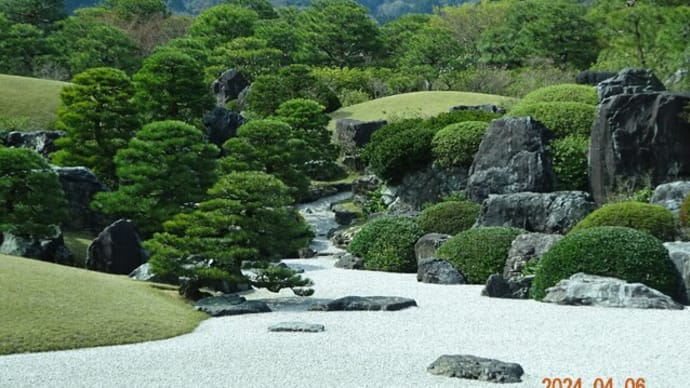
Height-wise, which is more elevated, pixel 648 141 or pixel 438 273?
pixel 648 141

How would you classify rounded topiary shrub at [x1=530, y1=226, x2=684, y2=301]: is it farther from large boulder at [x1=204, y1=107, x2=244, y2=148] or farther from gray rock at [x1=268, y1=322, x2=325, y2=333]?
large boulder at [x1=204, y1=107, x2=244, y2=148]

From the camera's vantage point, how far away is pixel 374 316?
38.1ft

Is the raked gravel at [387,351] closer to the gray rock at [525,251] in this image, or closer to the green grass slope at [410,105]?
the gray rock at [525,251]

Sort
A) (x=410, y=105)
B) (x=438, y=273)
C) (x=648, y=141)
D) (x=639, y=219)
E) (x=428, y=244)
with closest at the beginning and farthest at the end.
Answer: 1. (x=639, y=219)
2. (x=438, y=273)
3. (x=428, y=244)
4. (x=648, y=141)
5. (x=410, y=105)

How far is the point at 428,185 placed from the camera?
24359 millimetres

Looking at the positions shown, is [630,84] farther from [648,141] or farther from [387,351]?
[387,351]

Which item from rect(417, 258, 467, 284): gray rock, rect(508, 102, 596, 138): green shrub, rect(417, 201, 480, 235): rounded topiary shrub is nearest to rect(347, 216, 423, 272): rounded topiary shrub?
rect(417, 201, 480, 235): rounded topiary shrub

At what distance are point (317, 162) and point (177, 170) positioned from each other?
1384 cm

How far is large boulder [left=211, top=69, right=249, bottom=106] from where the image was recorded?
140 ft

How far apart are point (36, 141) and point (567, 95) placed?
1684cm

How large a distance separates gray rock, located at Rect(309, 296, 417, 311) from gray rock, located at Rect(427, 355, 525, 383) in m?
4.25

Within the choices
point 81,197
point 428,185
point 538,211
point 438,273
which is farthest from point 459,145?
point 81,197

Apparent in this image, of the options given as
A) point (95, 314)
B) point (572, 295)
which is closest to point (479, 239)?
point (572, 295)

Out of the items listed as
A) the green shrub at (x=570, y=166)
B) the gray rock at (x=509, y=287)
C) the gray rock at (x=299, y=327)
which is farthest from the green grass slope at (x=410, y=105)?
the gray rock at (x=299, y=327)
